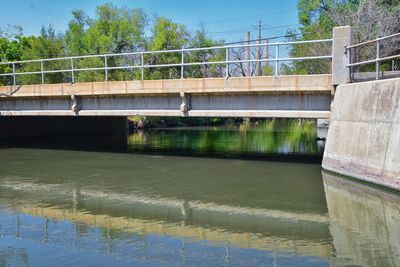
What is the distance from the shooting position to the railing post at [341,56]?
15594 millimetres

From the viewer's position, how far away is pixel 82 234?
9406 millimetres

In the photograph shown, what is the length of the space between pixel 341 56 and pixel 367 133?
3.55 meters

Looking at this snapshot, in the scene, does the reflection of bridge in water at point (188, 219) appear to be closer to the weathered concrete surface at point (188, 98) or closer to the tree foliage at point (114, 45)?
the weathered concrete surface at point (188, 98)

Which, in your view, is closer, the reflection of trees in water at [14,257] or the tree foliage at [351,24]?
the reflection of trees in water at [14,257]

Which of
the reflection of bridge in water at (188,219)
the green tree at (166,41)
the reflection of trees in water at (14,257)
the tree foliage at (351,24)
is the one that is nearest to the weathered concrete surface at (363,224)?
the reflection of bridge in water at (188,219)

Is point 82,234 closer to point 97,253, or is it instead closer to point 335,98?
point 97,253

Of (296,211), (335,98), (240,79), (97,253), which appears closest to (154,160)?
(240,79)

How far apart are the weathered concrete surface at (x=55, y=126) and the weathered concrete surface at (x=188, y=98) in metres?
6.23

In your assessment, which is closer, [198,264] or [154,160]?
[198,264]

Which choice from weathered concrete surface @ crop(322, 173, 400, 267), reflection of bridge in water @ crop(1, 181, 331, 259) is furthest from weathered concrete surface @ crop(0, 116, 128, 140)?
weathered concrete surface @ crop(322, 173, 400, 267)

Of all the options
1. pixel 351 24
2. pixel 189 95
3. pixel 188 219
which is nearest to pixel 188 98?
pixel 189 95

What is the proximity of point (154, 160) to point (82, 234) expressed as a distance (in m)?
11.3

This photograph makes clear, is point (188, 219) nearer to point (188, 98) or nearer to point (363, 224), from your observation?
point (363, 224)

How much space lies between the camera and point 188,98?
19.4 meters
